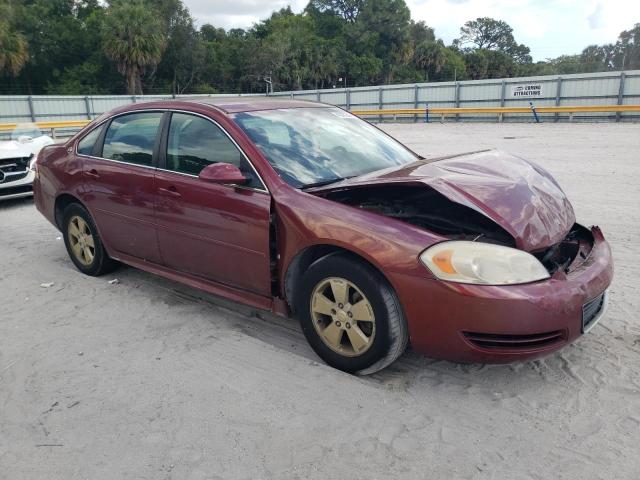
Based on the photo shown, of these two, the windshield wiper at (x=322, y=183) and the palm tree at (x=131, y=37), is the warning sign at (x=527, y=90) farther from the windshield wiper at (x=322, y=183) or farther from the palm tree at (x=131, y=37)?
the palm tree at (x=131, y=37)

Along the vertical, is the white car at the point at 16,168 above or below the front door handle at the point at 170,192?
below

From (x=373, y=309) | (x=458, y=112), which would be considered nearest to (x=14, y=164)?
(x=373, y=309)

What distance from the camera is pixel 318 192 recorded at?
3.37 meters

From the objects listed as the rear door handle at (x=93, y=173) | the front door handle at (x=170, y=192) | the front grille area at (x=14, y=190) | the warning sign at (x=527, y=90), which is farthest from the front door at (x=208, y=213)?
the warning sign at (x=527, y=90)

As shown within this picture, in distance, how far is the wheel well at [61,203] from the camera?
5066mm

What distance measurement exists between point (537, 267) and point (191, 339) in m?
2.33

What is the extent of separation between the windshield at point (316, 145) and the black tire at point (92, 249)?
1996 millimetres

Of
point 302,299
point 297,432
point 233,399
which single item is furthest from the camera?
point 302,299

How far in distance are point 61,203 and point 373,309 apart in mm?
3651

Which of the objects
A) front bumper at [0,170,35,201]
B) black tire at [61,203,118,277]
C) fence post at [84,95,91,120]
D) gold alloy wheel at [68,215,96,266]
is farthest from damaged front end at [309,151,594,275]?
fence post at [84,95,91,120]

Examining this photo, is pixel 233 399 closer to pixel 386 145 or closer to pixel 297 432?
pixel 297 432

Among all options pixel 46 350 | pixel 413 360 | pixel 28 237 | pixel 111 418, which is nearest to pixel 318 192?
pixel 413 360

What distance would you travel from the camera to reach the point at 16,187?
833 centimetres

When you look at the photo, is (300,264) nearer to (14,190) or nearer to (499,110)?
(14,190)
